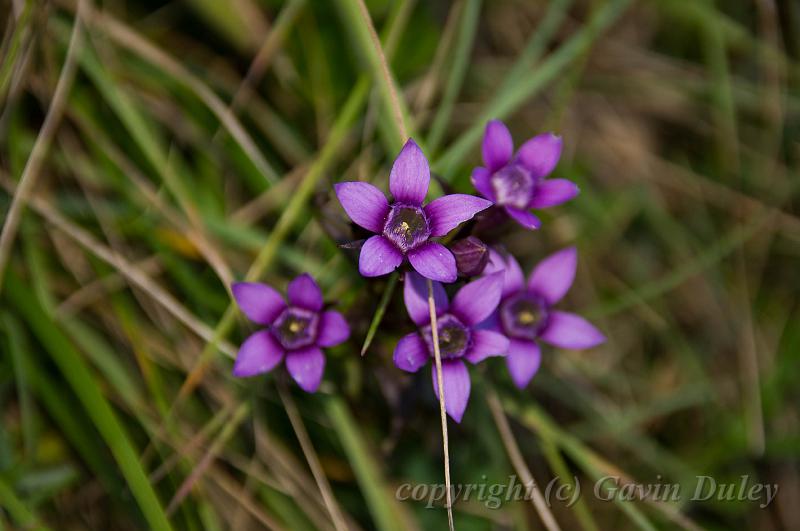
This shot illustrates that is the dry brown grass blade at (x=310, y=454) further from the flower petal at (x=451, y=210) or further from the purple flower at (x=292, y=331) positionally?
the flower petal at (x=451, y=210)

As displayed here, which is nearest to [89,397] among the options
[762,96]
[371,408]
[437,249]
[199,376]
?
[199,376]

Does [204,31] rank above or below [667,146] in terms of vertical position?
above

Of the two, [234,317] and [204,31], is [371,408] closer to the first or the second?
[234,317]

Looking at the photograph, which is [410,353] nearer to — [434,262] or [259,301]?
[434,262]

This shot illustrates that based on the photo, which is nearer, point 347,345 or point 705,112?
point 347,345

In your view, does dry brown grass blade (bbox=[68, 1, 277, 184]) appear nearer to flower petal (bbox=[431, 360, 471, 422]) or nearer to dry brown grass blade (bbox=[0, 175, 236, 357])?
dry brown grass blade (bbox=[0, 175, 236, 357])

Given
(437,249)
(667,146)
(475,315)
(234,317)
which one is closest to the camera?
(437,249)

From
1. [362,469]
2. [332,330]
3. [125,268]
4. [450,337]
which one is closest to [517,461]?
[362,469]
